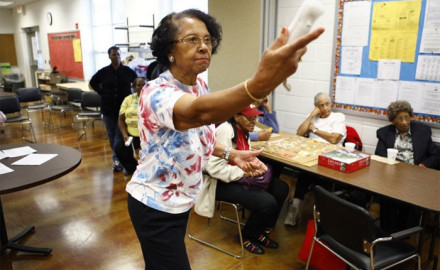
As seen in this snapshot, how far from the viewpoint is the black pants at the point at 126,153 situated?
4082 millimetres

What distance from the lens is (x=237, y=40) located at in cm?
426

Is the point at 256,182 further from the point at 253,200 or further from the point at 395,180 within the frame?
the point at 395,180

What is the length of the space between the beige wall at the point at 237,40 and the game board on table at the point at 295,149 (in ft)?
4.86

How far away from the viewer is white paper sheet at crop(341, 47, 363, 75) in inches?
136

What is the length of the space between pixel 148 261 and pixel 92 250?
1617mm

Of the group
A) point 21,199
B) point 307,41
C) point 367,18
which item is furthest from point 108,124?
point 307,41

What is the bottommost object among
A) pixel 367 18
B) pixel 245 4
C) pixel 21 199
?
pixel 21 199

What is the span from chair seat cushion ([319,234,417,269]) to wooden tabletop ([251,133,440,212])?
0.32 meters

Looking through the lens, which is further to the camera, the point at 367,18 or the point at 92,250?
the point at 367,18

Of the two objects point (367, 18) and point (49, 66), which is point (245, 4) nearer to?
point (367, 18)

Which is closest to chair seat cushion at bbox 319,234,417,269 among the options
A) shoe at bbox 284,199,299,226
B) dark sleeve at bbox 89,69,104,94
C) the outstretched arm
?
shoe at bbox 284,199,299,226

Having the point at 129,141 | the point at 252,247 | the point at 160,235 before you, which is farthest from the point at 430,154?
the point at 129,141

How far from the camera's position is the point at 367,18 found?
10.9 ft

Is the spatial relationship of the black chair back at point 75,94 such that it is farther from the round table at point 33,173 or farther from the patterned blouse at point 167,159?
the patterned blouse at point 167,159
